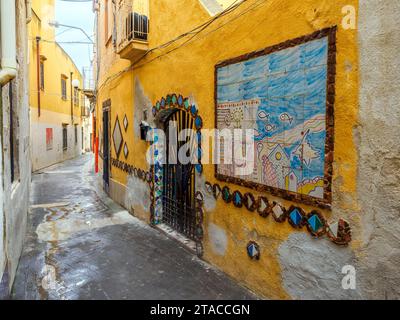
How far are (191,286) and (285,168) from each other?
6.43ft

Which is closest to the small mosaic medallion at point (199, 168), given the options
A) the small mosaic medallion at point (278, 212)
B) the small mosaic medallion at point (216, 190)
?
the small mosaic medallion at point (216, 190)

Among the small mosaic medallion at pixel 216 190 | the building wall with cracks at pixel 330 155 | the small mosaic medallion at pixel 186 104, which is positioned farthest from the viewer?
the small mosaic medallion at pixel 186 104

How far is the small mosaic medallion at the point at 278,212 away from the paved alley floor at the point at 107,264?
1.05 m

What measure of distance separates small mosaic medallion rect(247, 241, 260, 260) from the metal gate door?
167 centimetres

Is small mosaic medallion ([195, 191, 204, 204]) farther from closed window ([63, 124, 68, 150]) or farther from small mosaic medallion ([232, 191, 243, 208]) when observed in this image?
closed window ([63, 124, 68, 150])

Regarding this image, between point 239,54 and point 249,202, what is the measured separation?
1761mm

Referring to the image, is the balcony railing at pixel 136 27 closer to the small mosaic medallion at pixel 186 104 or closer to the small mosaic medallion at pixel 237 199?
the small mosaic medallion at pixel 186 104

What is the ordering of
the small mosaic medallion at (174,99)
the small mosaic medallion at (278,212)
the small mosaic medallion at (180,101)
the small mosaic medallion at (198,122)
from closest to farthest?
the small mosaic medallion at (278,212) < the small mosaic medallion at (198,122) < the small mosaic medallion at (180,101) < the small mosaic medallion at (174,99)

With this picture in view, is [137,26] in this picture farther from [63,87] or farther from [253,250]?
[63,87]

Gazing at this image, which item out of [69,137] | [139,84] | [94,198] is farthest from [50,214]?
[69,137]

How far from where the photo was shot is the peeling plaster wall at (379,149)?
2.34 meters

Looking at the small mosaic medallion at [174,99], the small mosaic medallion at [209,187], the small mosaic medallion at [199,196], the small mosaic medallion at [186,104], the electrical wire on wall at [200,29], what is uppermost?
the electrical wire on wall at [200,29]

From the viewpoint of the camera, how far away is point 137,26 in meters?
6.46

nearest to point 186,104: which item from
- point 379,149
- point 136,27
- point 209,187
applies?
point 209,187
